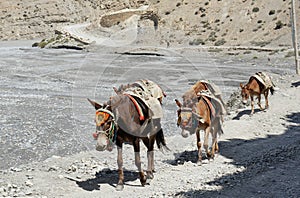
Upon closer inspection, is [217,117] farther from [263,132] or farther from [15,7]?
[15,7]

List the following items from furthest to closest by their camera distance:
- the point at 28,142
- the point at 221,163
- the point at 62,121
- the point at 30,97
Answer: the point at 30,97 < the point at 62,121 < the point at 28,142 < the point at 221,163

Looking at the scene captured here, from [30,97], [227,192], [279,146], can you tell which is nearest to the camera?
[227,192]

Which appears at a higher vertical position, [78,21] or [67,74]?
[78,21]

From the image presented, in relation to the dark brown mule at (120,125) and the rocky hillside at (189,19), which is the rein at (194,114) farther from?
the rocky hillside at (189,19)

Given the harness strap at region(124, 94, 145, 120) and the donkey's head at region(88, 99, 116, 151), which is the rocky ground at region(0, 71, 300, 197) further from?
the harness strap at region(124, 94, 145, 120)

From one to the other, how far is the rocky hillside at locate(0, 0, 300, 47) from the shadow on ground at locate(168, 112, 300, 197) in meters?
35.8

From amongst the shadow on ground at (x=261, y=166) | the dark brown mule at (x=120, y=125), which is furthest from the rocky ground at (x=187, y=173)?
the dark brown mule at (x=120, y=125)

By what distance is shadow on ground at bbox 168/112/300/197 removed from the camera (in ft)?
26.7

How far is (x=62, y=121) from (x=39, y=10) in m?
76.0

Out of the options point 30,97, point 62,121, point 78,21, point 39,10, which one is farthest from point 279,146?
point 39,10

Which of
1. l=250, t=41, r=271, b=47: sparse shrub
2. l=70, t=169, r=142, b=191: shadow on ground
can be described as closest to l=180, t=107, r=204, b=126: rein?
l=70, t=169, r=142, b=191: shadow on ground

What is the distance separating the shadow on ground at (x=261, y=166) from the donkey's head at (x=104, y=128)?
1670 millimetres

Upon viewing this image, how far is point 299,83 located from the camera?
20.1 m

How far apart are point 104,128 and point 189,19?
5723cm
